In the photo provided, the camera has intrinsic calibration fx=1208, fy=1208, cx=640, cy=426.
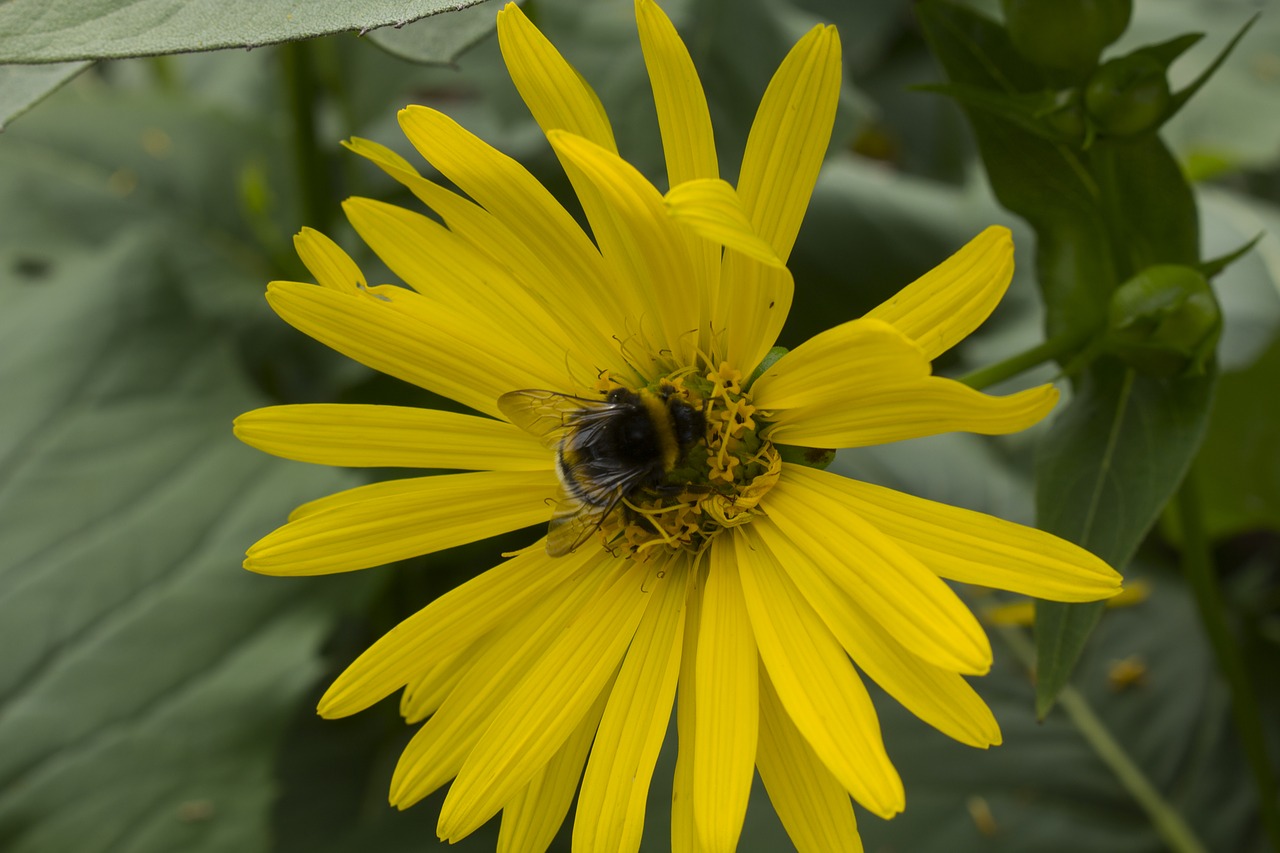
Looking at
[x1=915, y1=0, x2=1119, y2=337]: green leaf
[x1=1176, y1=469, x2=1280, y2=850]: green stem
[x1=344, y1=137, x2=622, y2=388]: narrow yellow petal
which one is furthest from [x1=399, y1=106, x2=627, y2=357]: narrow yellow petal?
[x1=1176, y1=469, x2=1280, y2=850]: green stem

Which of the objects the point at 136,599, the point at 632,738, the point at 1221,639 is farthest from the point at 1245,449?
the point at 136,599

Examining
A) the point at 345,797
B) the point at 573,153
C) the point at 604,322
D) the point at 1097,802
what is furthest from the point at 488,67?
the point at 1097,802

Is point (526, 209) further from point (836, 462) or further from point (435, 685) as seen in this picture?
point (836, 462)

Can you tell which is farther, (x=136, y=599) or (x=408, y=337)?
(x=136, y=599)

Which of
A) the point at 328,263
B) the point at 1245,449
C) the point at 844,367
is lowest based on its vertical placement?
the point at 1245,449

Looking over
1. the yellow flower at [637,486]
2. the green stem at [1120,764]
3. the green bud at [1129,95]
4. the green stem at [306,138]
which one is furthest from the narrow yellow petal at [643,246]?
the green stem at [1120,764]

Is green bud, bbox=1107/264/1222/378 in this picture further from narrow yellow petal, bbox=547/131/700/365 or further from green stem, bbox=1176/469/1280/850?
narrow yellow petal, bbox=547/131/700/365
